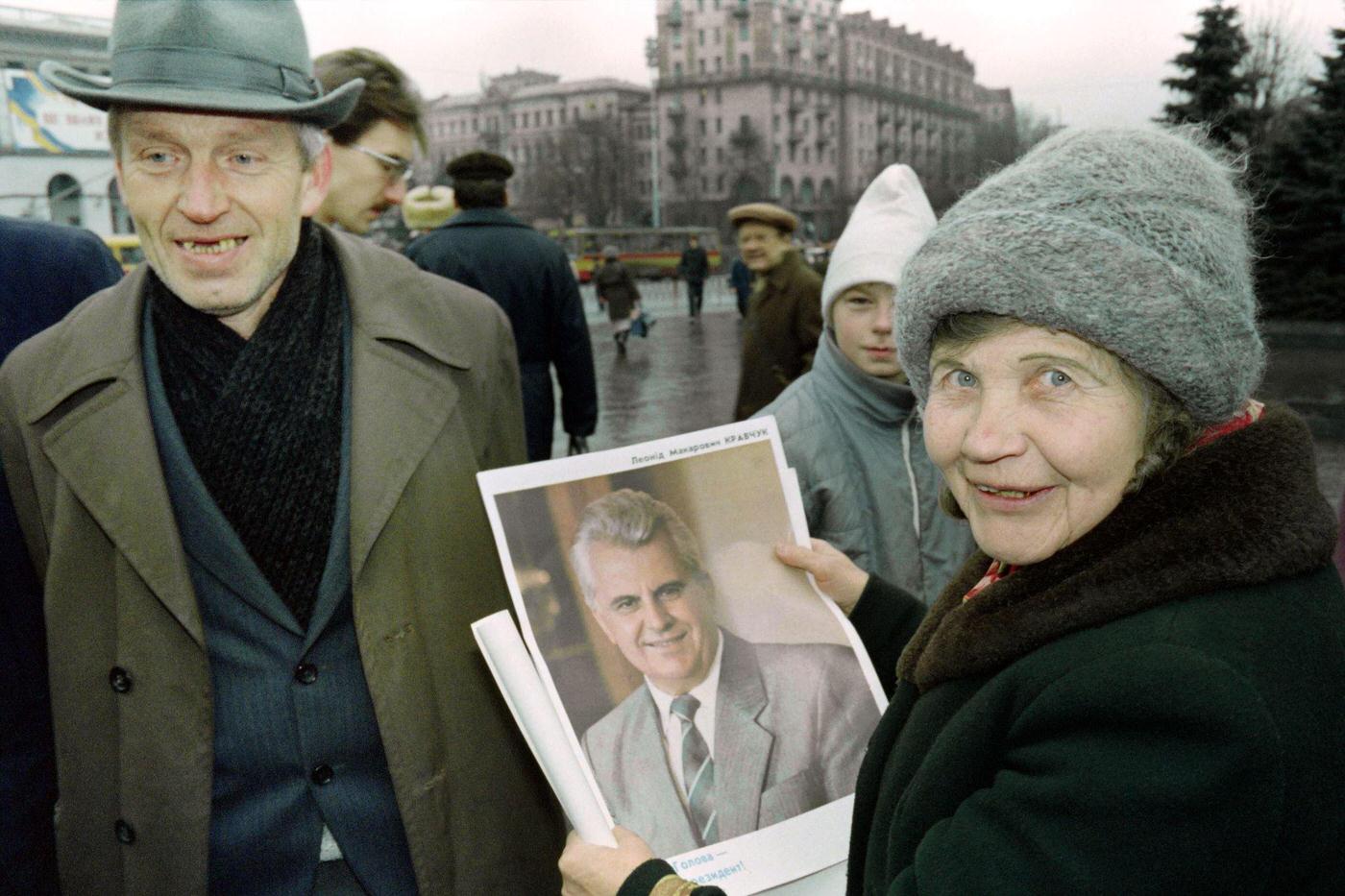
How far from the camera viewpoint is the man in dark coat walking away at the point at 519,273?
4609 millimetres

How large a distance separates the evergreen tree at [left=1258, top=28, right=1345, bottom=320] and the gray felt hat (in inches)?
812

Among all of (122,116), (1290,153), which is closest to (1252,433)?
(122,116)

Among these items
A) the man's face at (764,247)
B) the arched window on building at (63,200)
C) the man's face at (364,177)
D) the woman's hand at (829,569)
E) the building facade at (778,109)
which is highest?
the building facade at (778,109)

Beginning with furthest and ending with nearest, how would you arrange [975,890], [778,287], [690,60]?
[690,60] < [778,287] < [975,890]

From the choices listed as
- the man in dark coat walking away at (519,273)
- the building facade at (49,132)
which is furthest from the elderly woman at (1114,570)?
the building facade at (49,132)

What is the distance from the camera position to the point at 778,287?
5965mm

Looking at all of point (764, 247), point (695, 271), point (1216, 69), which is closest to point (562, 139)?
point (695, 271)

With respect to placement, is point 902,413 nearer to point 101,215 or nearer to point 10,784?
point 10,784

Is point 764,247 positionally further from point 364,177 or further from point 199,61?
point 199,61

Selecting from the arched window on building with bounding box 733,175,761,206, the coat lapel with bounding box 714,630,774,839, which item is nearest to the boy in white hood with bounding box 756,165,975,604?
the coat lapel with bounding box 714,630,774,839

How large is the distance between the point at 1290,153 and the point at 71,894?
73.8ft

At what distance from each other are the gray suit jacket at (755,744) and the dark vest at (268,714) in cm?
50

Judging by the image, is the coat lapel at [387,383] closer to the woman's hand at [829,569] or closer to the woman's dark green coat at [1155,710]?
the woman's hand at [829,569]

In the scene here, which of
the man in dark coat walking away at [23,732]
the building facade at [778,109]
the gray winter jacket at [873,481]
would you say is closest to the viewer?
the man in dark coat walking away at [23,732]
